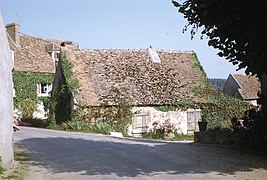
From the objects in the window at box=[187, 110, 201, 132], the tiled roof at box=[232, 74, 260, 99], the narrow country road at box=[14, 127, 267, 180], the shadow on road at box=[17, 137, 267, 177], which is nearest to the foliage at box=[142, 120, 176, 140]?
the window at box=[187, 110, 201, 132]

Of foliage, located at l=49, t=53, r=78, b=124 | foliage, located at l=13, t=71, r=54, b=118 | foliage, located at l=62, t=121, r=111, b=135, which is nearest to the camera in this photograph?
foliage, located at l=62, t=121, r=111, b=135

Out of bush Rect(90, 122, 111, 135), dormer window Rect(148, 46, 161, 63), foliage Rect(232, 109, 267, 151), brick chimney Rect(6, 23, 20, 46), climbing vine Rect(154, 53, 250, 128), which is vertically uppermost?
brick chimney Rect(6, 23, 20, 46)

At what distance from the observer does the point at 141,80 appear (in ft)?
105

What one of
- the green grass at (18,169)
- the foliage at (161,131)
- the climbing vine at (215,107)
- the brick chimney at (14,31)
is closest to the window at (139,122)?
the foliage at (161,131)

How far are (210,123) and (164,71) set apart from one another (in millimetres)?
6240

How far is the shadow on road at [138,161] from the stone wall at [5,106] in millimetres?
1192

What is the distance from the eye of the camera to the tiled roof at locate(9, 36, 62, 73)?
40.0 metres

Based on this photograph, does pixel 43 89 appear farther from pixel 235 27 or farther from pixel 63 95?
pixel 235 27

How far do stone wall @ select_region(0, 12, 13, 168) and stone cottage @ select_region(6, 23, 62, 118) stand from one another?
26.8 metres

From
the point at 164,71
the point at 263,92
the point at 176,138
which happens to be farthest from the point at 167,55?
the point at 263,92

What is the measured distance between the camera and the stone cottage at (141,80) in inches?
1167

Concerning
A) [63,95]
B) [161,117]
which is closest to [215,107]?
[161,117]

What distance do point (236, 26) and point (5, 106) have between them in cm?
673

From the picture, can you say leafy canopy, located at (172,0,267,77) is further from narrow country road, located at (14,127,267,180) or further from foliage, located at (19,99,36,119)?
foliage, located at (19,99,36,119)
